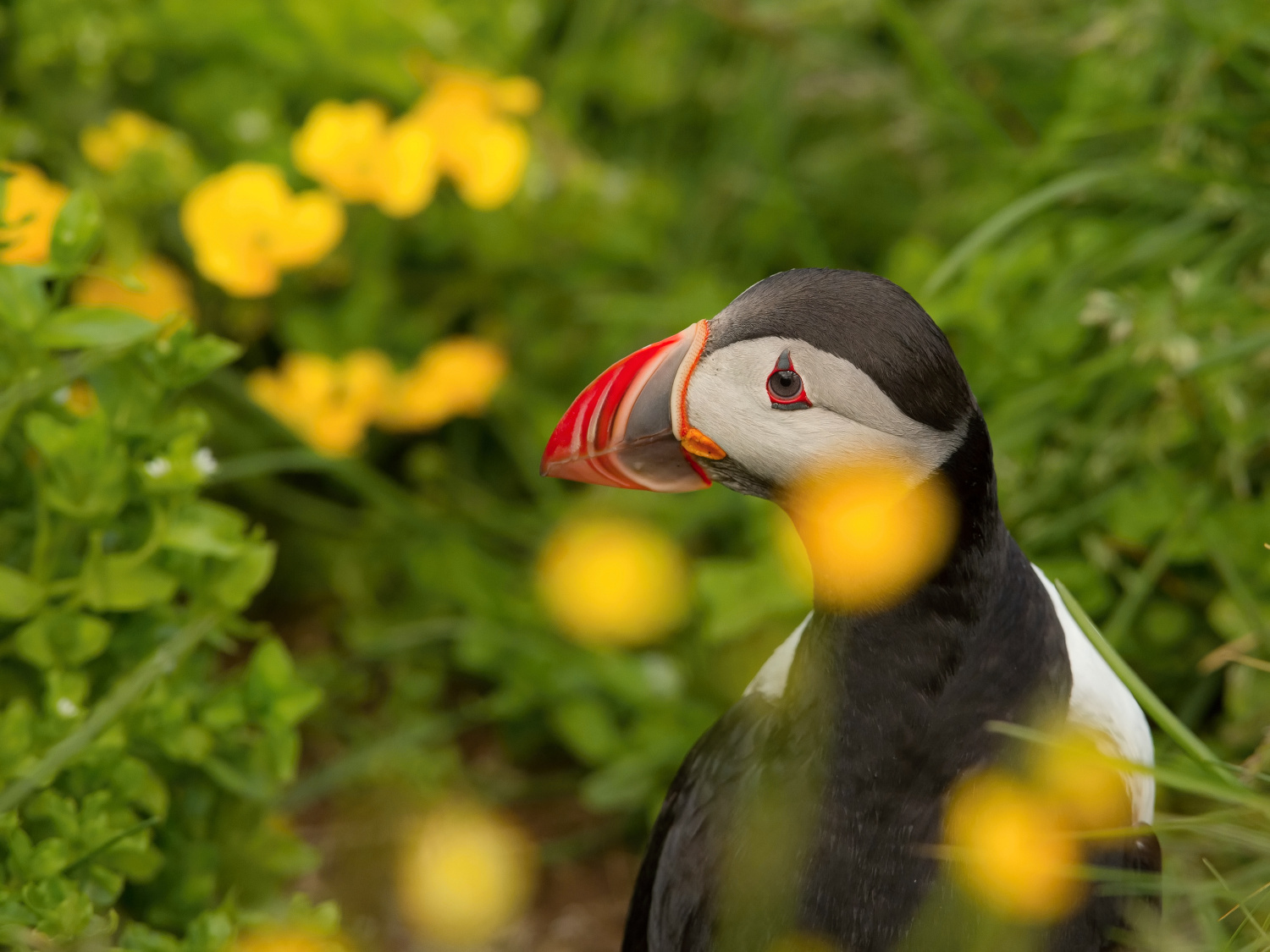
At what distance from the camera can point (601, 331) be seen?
273cm

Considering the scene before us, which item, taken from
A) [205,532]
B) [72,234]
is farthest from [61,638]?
[72,234]

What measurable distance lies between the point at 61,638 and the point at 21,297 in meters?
0.41

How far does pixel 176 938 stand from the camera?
5.62 feet

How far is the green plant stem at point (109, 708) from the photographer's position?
139 cm

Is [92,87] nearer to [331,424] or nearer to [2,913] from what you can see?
[331,424]

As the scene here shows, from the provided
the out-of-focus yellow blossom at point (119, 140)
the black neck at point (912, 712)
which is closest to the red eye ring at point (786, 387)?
the black neck at point (912, 712)

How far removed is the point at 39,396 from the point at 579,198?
4.04ft

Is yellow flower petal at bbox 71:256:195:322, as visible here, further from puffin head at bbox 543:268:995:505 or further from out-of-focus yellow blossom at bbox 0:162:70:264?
puffin head at bbox 543:268:995:505

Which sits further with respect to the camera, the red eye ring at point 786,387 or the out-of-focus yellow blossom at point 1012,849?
the out-of-focus yellow blossom at point 1012,849

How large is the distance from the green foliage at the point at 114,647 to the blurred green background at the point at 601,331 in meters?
0.01

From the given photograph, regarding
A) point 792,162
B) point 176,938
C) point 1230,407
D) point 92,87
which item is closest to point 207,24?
point 92,87

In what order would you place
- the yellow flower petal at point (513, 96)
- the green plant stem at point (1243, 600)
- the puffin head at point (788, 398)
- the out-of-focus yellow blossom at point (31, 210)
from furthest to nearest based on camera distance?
1. the yellow flower petal at point (513, 96)
2. the out-of-focus yellow blossom at point (31, 210)
3. the green plant stem at point (1243, 600)
4. the puffin head at point (788, 398)

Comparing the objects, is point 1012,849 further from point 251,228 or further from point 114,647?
point 251,228

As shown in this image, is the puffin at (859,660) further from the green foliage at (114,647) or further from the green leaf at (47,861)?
the green leaf at (47,861)
